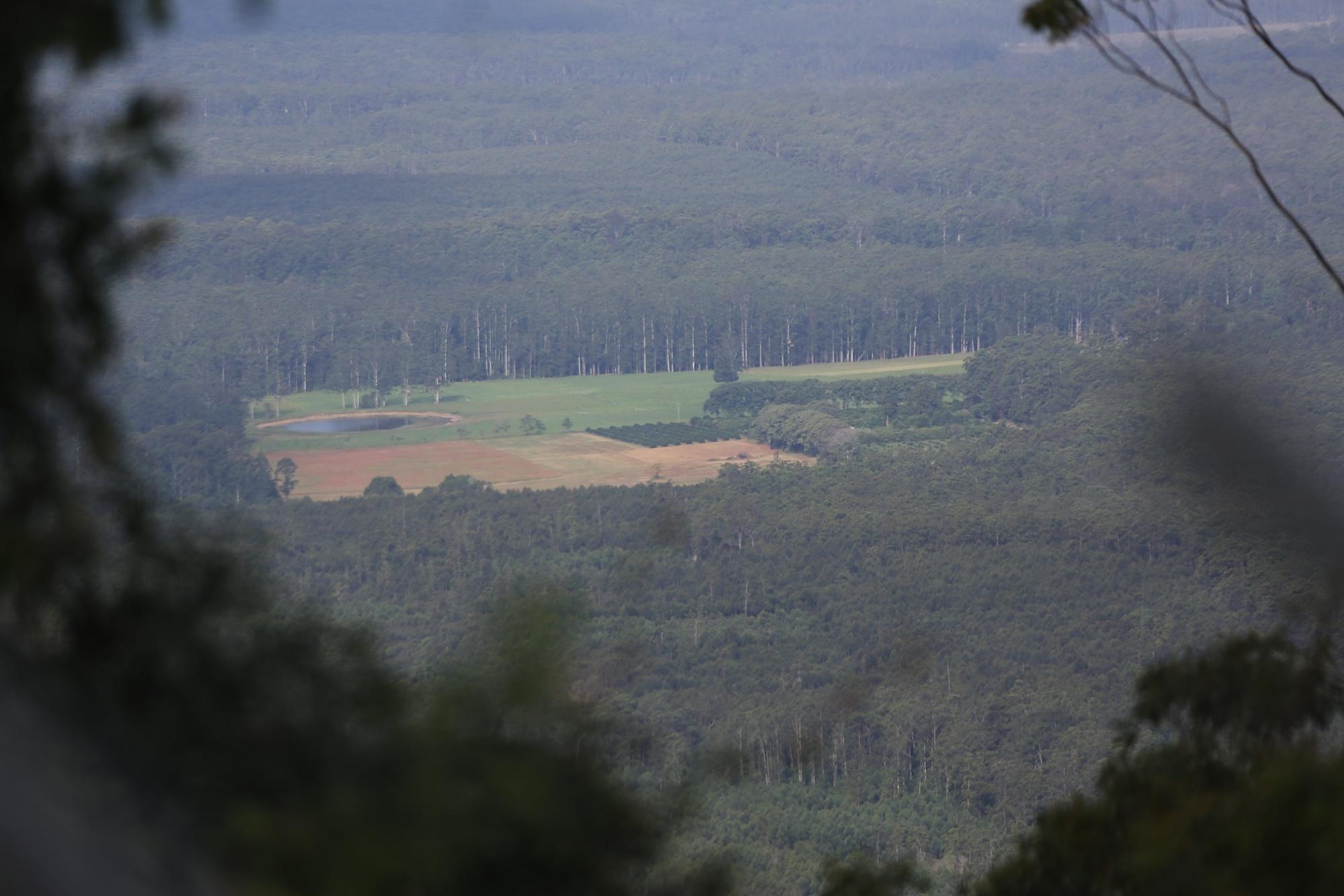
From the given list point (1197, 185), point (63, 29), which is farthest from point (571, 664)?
point (1197, 185)

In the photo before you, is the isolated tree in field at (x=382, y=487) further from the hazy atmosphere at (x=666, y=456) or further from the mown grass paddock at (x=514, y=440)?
the hazy atmosphere at (x=666, y=456)

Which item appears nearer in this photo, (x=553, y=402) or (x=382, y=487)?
(x=382, y=487)

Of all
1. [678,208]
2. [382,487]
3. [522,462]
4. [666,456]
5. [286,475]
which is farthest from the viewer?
[678,208]

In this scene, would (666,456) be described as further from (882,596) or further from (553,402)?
(882,596)

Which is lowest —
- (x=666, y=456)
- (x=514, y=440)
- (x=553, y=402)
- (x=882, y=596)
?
(x=882, y=596)

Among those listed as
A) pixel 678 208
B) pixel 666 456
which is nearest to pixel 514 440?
pixel 666 456

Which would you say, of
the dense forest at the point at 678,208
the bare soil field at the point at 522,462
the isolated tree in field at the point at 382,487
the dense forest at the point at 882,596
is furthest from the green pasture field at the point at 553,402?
the dense forest at the point at 882,596
